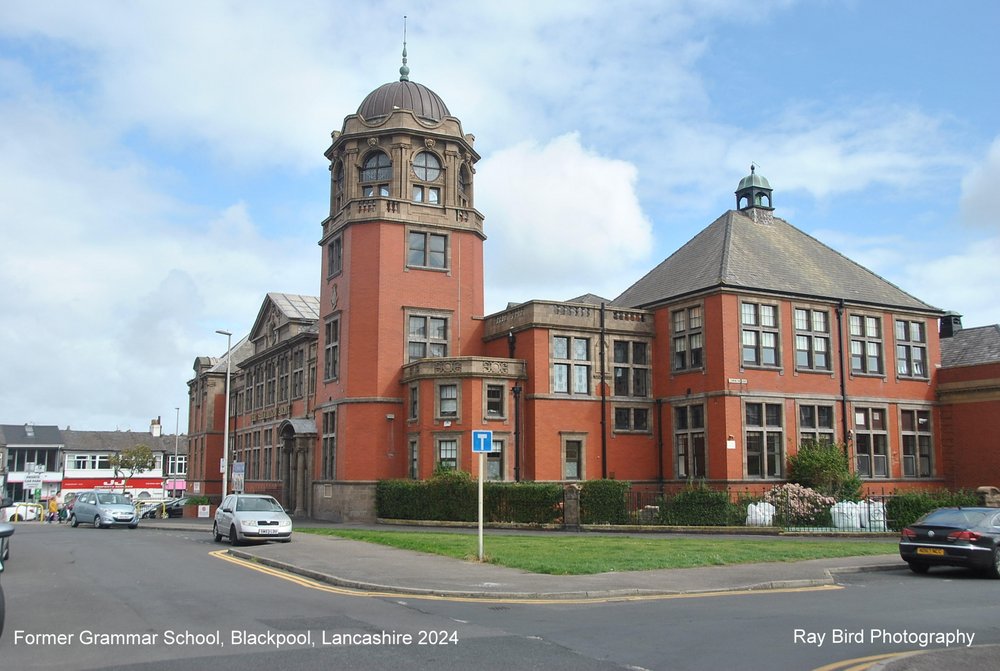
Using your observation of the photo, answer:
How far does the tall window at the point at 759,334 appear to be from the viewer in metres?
37.3

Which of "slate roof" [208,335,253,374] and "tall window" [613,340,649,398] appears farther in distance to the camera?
"slate roof" [208,335,253,374]

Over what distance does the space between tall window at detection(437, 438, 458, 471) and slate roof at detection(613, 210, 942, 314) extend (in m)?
11.3

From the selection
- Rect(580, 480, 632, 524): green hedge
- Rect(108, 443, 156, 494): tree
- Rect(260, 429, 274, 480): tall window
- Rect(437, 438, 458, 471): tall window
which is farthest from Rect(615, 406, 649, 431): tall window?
Rect(108, 443, 156, 494): tree

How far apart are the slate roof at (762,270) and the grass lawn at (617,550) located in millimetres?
15376

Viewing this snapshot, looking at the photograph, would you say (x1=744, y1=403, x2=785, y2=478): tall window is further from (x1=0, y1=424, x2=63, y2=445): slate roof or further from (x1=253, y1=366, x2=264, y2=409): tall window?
(x1=0, y1=424, x2=63, y2=445): slate roof

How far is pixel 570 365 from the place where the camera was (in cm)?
3875

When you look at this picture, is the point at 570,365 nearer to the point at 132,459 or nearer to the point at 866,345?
the point at 866,345

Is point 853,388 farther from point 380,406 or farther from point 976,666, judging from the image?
point 976,666

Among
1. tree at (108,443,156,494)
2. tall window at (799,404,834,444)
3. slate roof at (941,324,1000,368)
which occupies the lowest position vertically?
tree at (108,443,156,494)

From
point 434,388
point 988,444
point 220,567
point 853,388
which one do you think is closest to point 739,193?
point 853,388

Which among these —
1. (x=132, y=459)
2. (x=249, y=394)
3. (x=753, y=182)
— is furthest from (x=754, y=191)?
(x=132, y=459)

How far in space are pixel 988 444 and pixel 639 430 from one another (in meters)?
15.9

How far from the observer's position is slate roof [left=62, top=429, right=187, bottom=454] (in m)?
100

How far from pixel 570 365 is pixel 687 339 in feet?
17.4
